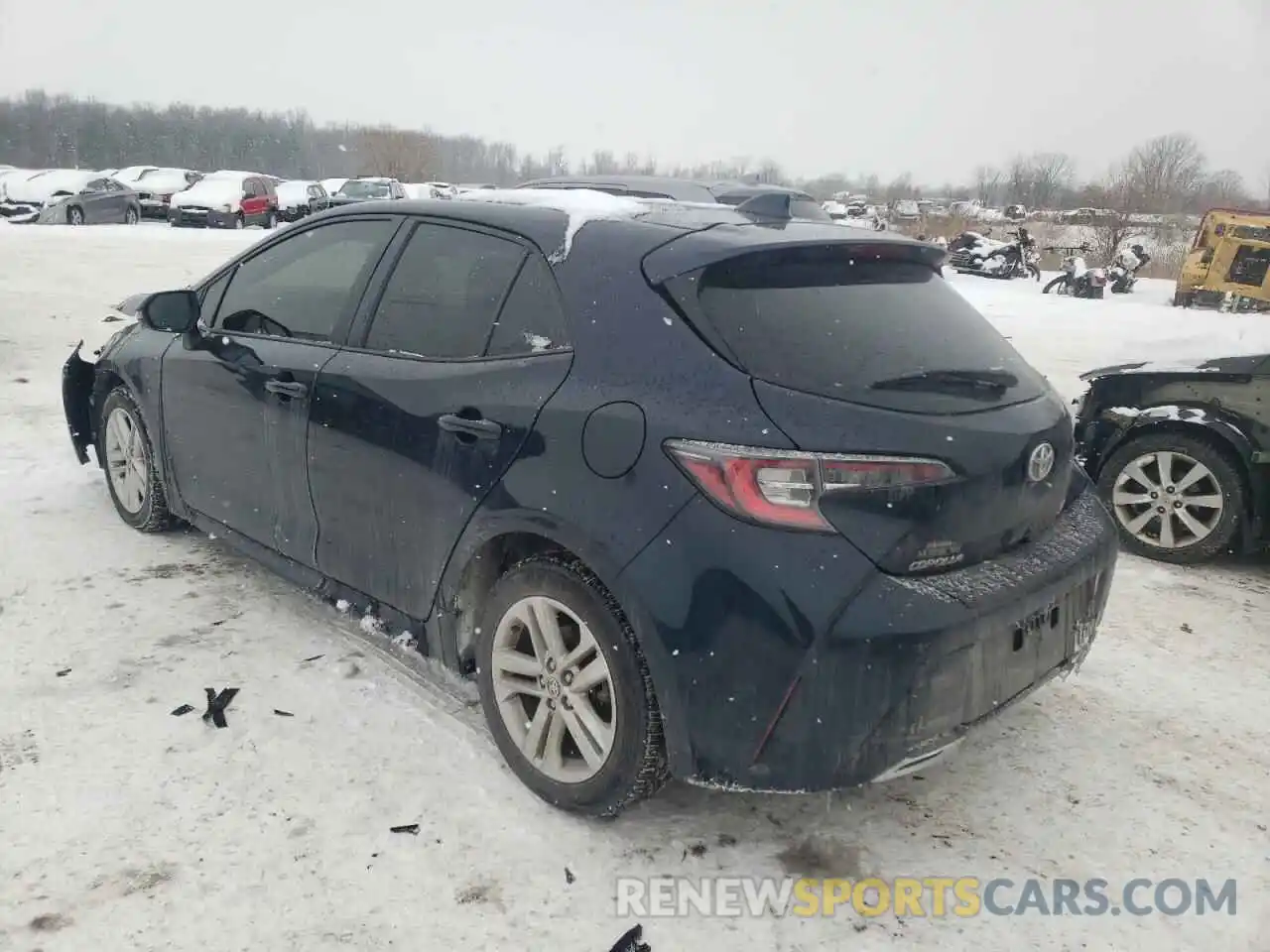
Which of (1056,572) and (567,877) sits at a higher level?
(1056,572)

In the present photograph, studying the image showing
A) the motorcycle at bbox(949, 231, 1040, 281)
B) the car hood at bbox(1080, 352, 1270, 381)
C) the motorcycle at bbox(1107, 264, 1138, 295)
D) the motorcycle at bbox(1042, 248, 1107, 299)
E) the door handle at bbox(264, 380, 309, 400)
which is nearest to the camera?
the door handle at bbox(264, 380, 309, 400)

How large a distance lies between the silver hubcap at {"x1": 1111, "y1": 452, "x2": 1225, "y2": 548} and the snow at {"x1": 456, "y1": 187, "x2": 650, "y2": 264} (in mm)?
3254

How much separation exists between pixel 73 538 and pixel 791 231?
3783mm

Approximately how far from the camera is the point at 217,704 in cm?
319

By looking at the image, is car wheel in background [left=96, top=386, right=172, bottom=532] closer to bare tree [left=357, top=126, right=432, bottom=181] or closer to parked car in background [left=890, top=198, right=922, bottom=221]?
parked car in background [left=890, top=198, right=922, bottom=221]

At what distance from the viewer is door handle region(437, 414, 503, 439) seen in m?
2.72

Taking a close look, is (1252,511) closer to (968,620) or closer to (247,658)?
(968,620)

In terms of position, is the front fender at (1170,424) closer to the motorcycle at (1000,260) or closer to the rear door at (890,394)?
the rear door at (890,394)

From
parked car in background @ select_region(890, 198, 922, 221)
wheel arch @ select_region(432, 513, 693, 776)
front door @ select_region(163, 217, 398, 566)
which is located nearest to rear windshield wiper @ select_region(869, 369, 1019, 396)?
wheel arch @ select_region(432, 513, 693, 776)

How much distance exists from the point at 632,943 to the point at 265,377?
239 centimetres

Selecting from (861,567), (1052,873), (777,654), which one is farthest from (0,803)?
(1052,873)

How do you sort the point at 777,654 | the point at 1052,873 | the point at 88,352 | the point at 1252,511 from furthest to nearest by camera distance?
the point at 88,352 → the point at 1252,511 → the point at 1052,873 → the point at 777,654

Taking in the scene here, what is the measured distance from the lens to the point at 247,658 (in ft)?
11.5

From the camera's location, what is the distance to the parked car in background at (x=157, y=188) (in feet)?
102
